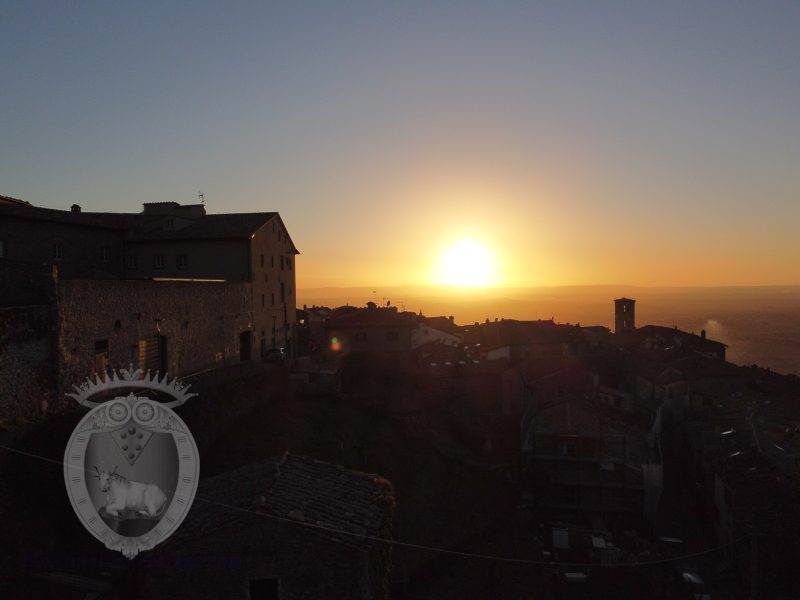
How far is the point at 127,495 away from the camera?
902 centimetres

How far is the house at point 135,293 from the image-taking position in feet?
56.7

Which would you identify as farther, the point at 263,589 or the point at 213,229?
the point at 213,229

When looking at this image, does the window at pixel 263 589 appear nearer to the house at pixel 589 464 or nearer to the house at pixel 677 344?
the house at pixel 589 464

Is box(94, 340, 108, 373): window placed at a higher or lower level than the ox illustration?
higher

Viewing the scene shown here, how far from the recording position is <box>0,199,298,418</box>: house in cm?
1728

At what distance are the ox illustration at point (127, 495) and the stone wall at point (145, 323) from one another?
34.5 ft

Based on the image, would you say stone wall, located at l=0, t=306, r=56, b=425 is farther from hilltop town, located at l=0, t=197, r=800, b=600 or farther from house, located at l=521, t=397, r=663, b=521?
house, located at l=521, t=397, r=663, b=521

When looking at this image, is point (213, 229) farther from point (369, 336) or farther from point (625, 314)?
point (625, 314)

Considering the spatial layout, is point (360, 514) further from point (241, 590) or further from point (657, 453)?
point (657, 453)

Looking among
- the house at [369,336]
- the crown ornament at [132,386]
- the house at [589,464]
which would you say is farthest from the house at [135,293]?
the house at [589,464]

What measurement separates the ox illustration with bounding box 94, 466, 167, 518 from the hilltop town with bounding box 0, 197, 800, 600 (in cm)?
132

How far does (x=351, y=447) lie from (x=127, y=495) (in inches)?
739

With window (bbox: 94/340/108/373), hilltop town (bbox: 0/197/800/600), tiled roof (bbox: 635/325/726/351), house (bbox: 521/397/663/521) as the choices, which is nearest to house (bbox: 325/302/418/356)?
hilltop town (bbox: 0/197/800/600)

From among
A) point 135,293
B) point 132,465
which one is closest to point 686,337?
point 135,293
